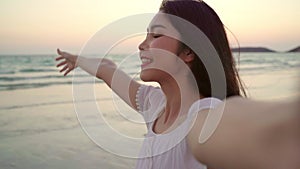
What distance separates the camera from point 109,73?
2420 mm

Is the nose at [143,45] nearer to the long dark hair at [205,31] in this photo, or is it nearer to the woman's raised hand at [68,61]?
the long dark hair at [205,31]

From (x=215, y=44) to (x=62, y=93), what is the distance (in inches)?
426

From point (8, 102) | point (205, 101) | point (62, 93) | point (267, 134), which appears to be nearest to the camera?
point (267, 134)

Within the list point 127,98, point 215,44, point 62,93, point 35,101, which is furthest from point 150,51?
point 62,93

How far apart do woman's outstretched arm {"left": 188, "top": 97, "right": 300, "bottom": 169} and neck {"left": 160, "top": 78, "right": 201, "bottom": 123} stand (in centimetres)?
123

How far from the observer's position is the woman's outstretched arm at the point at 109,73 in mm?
2318

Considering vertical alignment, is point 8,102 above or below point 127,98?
below

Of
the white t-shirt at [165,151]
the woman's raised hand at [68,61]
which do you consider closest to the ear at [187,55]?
the white t-shirt at [165,151]

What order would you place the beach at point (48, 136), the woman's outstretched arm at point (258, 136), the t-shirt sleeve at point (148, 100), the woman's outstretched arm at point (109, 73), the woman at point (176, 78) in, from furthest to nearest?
the beach at point (48, 136) < the woman's outstretched arm at point (109, 73) < the t-shirt sleeve at point (148, 100) < the woman at point (176, 78) < the woman's outstretched arm at point (258, 136)

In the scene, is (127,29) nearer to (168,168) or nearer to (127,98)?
(168,168)

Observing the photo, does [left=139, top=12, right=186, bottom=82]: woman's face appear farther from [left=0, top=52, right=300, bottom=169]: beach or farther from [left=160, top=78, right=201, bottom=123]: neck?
[left=0, top=52, right=300, bottom=169]: beach

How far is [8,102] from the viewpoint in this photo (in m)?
10.8

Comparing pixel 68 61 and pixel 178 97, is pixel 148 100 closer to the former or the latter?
pixel 178 97

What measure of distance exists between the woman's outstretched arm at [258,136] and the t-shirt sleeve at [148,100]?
1.58m
